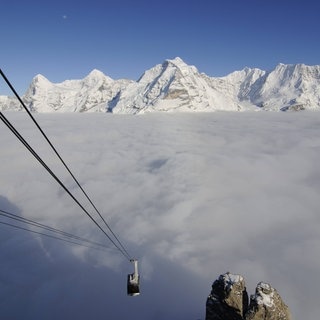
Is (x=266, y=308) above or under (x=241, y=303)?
under

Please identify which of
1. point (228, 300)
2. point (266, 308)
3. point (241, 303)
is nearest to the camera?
point (266, 308)

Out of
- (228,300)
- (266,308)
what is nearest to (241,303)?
(228,300)

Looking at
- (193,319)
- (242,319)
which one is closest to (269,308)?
(242,319)

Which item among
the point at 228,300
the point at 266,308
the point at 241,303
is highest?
the point at 228,300

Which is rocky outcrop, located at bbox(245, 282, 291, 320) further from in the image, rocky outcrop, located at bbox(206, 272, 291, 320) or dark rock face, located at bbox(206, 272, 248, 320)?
dark rock face, located at bbox(206, 272, 248, 320)

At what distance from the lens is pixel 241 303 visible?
65625 mm

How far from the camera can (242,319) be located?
6406 centimetres

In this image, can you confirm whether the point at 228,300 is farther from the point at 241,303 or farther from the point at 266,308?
the point at 266,308

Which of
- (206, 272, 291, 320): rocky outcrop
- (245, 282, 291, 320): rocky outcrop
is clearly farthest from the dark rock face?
(245, 282, 291, 320): rocky outcrop

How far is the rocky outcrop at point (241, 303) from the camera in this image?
56.9 metres

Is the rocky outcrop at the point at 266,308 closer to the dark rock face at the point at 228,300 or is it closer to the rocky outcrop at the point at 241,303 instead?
the rocky outcrop at the point at 241,303

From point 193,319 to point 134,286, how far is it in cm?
17249

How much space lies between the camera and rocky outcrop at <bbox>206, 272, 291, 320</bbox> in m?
56.9

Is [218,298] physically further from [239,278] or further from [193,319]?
[193,319]
